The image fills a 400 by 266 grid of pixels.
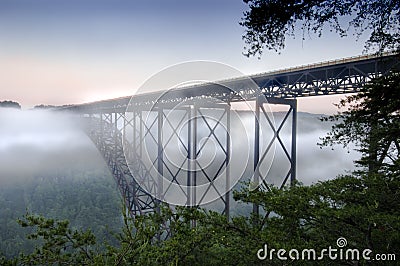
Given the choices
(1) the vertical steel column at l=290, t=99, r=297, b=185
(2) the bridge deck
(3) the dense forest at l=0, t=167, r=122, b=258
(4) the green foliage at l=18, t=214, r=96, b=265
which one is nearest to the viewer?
(4) the green foliage at l=18, t=214, r=96, b=265

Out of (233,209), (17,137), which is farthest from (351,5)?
(17,137)

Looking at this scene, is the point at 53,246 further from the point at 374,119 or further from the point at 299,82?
the point at 299,82

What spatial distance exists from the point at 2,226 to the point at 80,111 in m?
18.1

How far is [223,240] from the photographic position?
15.2 feet

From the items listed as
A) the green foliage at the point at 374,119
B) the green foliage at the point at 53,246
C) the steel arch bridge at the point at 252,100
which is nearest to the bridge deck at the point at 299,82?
the steel arch bridge at the point at 252,100

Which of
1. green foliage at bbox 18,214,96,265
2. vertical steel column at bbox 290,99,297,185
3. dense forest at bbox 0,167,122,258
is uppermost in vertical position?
vertical steel column at bbox 290,99,297,185

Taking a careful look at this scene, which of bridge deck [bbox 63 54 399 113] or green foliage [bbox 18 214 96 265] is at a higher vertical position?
bridge deck [bbox 63 54 399 113]

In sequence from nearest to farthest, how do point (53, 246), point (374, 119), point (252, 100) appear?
point (53, 246), point (374, 119), point (252, 100)

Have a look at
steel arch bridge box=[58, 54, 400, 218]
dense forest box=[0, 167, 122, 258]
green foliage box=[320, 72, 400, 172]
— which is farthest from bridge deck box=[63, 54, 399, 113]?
dense forest box=[0, 167, 122, 258]

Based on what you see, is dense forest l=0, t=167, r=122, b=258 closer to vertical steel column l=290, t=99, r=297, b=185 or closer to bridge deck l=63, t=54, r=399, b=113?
bridge deck l=63, t=54, r=399, b=113

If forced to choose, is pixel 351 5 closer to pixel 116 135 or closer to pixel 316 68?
pixel 316 68

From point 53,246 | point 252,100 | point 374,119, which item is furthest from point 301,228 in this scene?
point 252,100

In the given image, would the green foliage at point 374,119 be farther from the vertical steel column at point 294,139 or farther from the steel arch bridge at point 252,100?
the vertical steel column at point 294,139

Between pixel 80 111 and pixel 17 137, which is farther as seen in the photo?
pixel 17 137
